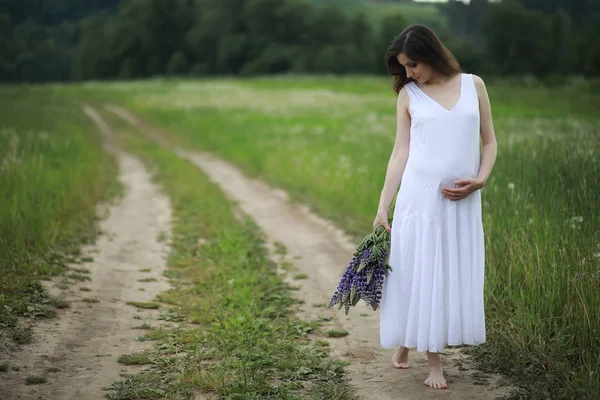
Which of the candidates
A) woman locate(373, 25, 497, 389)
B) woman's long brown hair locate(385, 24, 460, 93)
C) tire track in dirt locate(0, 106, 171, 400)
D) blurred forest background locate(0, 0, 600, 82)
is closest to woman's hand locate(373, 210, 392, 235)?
woman locate(373, 25, 497, 389)

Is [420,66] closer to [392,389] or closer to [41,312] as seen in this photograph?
[392,389]

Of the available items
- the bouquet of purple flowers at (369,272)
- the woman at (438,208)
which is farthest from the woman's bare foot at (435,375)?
the bouquet of purple flowers at (369,272)

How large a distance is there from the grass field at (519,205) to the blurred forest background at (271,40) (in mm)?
43366

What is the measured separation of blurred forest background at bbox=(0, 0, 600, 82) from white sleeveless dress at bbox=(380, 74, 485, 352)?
58691 millimetres

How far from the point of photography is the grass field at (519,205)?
473 centimetres

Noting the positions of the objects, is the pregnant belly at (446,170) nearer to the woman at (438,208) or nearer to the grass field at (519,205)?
the woman at (438,208)

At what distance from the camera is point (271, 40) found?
4222 inches

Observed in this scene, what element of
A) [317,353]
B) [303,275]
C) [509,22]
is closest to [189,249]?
[303,275]

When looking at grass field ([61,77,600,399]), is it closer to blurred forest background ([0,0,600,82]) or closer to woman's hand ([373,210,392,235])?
woman's hand ([373,210,392,235])

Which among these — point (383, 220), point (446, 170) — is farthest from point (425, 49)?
point (383, 220)

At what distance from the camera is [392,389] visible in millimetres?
4652

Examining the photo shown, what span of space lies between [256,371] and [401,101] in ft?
7.22

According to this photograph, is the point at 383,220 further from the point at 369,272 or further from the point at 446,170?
the point at 446,170

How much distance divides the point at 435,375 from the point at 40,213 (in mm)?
6065
